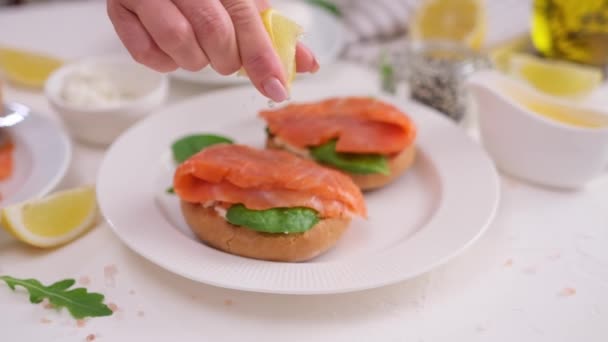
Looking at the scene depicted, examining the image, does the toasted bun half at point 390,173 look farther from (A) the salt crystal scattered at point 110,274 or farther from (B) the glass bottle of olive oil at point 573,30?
(B) the glass bottle of olive oil at point 573,30

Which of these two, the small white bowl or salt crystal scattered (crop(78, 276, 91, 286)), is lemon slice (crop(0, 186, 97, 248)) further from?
the small white bowl

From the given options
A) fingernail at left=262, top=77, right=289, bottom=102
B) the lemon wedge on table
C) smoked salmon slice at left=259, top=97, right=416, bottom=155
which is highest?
the lemon wedge on table

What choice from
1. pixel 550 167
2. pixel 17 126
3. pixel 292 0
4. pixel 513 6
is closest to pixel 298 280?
pixel 550 167

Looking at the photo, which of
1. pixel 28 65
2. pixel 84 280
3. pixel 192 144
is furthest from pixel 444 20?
pixel 84 280

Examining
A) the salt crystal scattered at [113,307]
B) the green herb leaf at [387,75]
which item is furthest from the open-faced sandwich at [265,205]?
the green herb leaf at [387,75]

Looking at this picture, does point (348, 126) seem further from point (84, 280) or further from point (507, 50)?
point (507, 50)

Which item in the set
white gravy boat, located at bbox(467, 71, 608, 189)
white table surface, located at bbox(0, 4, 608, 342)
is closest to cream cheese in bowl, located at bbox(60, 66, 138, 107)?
white table surface, located at bbox(0, 4, 608, 342)

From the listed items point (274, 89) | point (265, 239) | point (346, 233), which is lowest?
point (346, 233)
